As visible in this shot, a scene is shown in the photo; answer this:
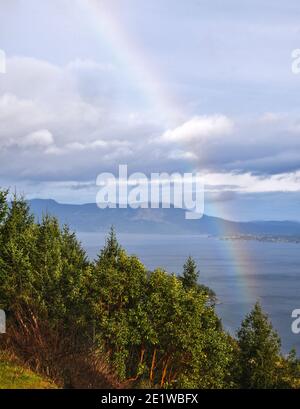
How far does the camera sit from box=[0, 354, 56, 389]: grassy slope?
13547 mm

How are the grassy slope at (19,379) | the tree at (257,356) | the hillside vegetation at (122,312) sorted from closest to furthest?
the grassy slope at (19,379), the hillside vegetation at (122,312), the tree at (257,356)

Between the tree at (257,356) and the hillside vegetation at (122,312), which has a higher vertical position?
the hillside vegetation at (122,312)

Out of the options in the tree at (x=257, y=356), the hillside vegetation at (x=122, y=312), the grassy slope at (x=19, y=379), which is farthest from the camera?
the tree at (x=257, y=356)

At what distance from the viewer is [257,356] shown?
4425cm

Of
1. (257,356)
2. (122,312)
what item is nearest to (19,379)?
(122,312)

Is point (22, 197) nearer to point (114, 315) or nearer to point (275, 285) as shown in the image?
point (114, 315)

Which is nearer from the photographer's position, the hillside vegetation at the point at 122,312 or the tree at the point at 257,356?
the hillside vegetation at the point at 122,312

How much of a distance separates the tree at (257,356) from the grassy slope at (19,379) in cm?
3162

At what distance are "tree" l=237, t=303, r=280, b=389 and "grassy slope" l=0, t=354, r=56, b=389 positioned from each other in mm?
31618

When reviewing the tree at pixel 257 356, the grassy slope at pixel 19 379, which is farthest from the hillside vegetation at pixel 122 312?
the grassy slope at pixel 19 379

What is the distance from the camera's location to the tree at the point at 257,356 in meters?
42.8

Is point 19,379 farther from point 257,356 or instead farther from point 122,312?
point 257,356

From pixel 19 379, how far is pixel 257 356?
34.3m

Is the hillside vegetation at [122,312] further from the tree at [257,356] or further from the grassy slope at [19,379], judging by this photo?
the grassy slope at [19,379]
